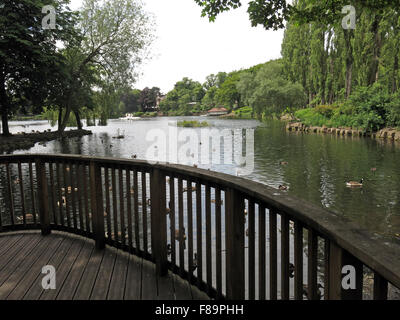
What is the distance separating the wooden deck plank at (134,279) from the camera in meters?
2.98

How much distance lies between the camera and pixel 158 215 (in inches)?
133

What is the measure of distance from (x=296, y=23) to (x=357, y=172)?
24.7ft

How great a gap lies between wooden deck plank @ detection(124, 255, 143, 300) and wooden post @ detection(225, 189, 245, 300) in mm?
946

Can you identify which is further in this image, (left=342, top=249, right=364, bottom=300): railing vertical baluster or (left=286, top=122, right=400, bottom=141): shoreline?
(left=286, top=122, right=400, bottom=141): shoreline

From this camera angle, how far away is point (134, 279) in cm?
328

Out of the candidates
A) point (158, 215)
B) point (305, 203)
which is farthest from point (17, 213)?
point (305, 203)

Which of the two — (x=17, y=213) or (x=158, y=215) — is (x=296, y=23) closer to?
(x=158, y=215)

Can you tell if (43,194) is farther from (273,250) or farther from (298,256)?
(298,256)

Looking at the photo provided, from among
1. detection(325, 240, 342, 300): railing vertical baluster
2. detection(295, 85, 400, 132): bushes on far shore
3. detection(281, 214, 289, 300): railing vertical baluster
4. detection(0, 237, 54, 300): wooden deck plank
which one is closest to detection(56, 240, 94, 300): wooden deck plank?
detection(0, 237, 54, 300): wooden deck plank

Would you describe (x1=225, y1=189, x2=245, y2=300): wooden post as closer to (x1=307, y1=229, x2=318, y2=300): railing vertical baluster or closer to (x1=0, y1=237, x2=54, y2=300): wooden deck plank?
(x1=307, y1=229, x2=318, y2=300): railing vertical baluster

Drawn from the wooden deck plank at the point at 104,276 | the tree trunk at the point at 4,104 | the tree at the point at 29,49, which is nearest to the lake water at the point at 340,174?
the wooden deck plank at the point at 104,276

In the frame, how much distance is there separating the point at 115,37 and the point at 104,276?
2763cm

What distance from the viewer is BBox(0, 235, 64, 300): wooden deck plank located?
3.02 m

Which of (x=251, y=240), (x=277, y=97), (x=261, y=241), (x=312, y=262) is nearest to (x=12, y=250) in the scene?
(x=251, y=240)
